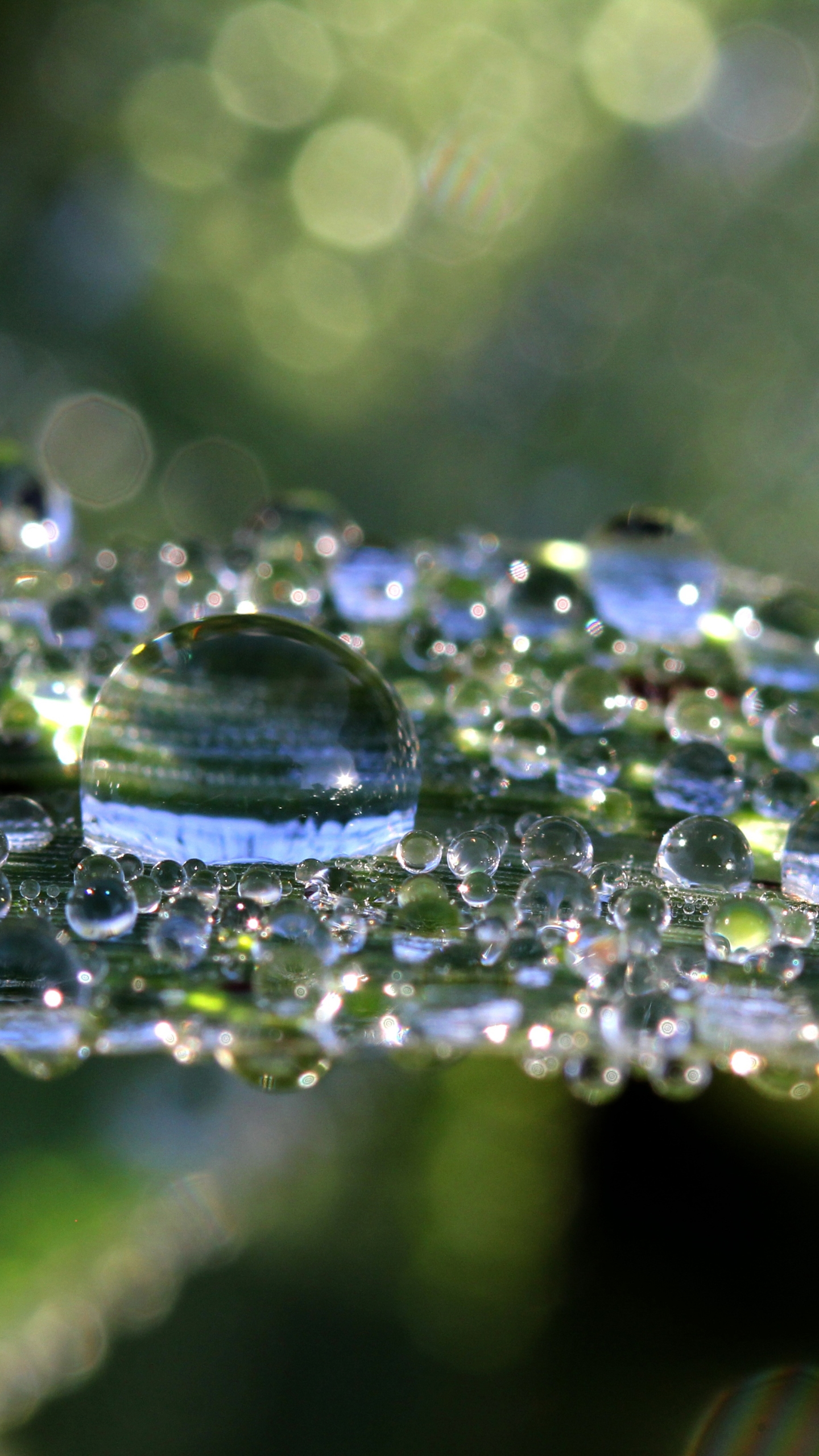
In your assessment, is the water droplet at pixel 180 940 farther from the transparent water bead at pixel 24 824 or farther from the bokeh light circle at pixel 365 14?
the bokeh light circle at pixel 365 14

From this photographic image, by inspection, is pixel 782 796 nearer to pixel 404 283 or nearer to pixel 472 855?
pixel 472 855

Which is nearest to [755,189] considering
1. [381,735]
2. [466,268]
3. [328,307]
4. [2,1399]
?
[466,268]

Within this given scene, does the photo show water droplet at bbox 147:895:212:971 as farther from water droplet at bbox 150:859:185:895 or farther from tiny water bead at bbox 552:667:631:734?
tiny water bead at bbox 552:667:631:734

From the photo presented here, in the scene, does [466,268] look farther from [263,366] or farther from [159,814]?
[159,814]

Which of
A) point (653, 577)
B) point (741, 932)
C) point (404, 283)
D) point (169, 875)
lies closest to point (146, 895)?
point (169, 875)

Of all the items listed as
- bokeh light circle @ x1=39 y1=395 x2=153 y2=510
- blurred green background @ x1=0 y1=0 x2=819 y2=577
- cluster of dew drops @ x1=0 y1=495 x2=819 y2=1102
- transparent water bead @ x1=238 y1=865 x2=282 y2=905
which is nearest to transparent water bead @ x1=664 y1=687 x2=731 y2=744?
cluster of dew drops @ x1=0 y1=495 x2=819 y2=1102

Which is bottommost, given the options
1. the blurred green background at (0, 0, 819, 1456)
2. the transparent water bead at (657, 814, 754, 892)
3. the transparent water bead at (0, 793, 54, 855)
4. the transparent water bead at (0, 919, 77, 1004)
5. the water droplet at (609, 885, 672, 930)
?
the transparent water bead at (0, 919, 77, 1004)
